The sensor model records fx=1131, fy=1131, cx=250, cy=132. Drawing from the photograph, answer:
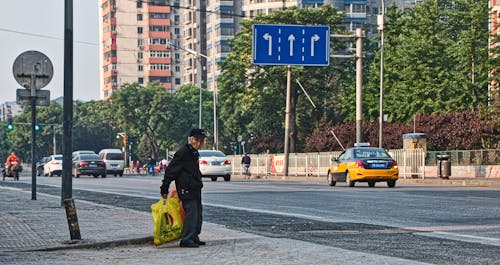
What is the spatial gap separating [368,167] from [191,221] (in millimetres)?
25462

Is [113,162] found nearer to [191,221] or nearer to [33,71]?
[33,71]

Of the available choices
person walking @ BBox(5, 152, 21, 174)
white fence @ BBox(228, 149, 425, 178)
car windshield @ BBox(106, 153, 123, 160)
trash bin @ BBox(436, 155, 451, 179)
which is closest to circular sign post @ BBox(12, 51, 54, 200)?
trash bin @ BBox(436, 155, 451, 179)

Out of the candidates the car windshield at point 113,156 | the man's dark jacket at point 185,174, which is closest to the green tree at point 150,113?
the car windshield at point 113,156

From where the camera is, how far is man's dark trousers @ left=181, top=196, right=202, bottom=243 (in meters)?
13.9

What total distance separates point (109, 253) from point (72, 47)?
31.1 ft

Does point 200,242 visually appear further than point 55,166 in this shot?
No

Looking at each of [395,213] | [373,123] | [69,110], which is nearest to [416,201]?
[395,213]

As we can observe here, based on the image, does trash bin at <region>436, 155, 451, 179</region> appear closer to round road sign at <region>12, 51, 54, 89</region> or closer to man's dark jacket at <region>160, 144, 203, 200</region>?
round road sign at <region>12, 51, 54, 89</region>

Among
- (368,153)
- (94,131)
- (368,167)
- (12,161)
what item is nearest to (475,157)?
(368,153)

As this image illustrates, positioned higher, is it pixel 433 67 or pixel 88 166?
pixel 433 67

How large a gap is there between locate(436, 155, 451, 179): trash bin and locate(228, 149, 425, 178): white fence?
89 cm

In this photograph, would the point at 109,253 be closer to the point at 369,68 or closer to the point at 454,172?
the point at 454,172

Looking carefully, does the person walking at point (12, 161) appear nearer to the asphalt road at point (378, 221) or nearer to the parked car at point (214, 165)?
the parked car at point (214, 165)

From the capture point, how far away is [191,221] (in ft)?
45.5
